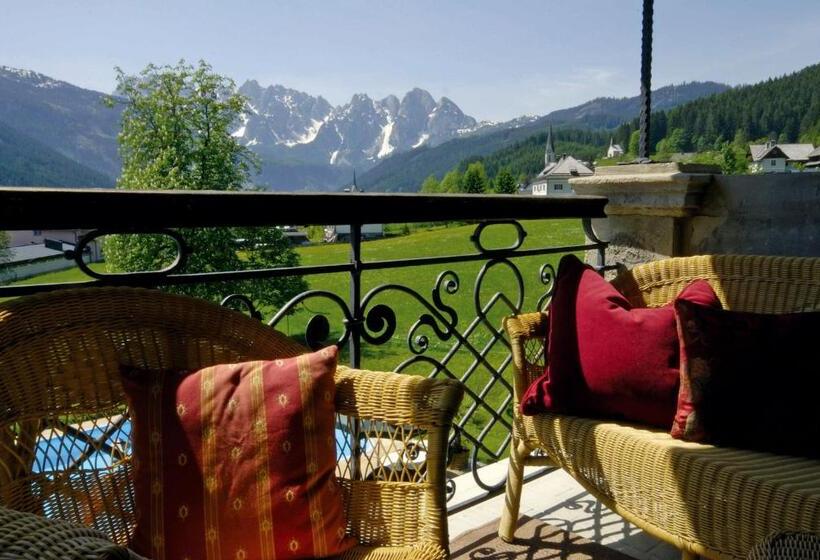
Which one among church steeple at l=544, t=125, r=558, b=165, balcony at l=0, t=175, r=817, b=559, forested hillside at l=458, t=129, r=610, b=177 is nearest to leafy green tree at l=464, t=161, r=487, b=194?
balcony at l=0, t=175, r=817, b=559

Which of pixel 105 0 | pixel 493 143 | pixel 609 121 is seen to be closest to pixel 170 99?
pixel 105 0

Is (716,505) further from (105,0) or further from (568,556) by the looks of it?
(105,0)

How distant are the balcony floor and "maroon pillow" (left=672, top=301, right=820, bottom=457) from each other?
0.52 meters

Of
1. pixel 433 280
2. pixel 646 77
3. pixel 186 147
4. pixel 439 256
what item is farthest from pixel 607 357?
pixel 186 147

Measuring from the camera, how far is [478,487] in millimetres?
2061

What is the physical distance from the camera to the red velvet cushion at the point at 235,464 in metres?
1.01

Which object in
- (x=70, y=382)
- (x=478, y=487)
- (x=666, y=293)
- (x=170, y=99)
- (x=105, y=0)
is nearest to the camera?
(x=70, y=382)

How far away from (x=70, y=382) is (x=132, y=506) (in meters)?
0.25

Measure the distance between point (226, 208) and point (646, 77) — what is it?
1931mm

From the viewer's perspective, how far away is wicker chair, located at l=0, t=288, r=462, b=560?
997mm

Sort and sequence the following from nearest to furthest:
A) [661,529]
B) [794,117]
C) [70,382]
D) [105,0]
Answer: [70,382]
[661,529]
[794,117]
[105,0]

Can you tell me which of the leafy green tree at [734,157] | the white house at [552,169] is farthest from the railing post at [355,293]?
the white house at [552,169]

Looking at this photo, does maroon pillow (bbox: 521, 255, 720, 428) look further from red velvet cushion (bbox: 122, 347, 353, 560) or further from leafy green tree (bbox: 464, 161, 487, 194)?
leafy green tree (bbox: 464, 161, 487, 194)

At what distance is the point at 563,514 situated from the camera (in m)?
1.88
